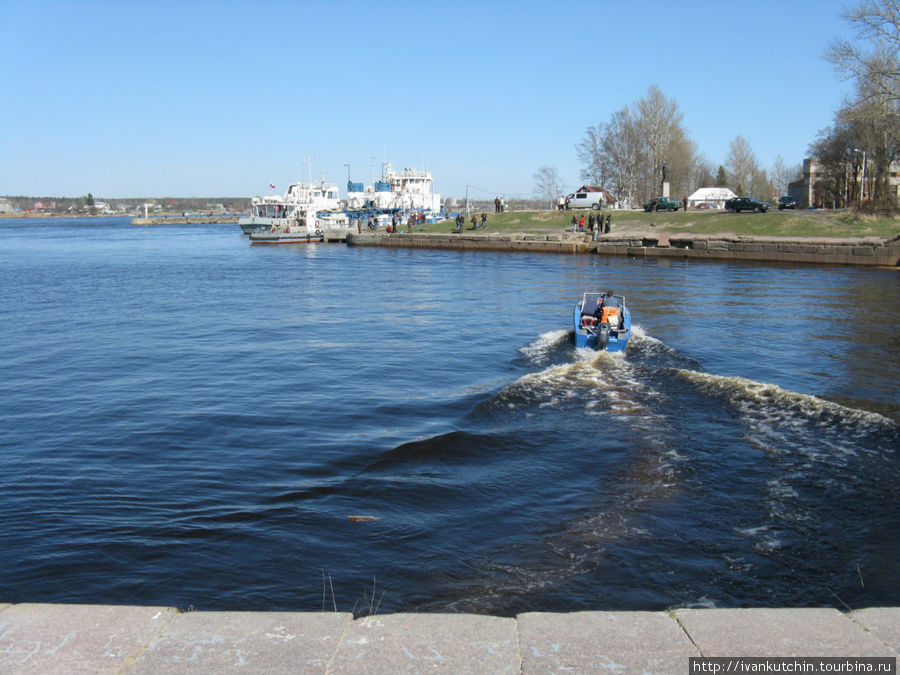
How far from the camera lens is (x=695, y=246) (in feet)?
153

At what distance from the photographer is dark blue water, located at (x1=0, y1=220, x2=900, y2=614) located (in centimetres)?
663

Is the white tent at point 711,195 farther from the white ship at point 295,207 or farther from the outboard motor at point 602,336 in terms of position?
the outboard motor at point 602,336

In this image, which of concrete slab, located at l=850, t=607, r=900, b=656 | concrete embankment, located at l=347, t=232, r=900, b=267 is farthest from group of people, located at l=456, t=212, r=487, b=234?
concrete slab, located at l=850, t=607, r=900, b=656

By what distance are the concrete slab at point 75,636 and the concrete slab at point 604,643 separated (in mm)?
2204

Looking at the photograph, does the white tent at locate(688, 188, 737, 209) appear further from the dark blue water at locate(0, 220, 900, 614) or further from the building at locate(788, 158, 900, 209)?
the dark blue water at locate(0, 220, 900, 614)

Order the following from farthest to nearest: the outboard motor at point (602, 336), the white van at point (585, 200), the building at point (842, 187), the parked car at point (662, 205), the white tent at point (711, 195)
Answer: the white tent at point (711, 195), the white van at point (585, 200), the building at point (842, 187), the parked car at point (662, 205), the outboard motor at point (602, 336)

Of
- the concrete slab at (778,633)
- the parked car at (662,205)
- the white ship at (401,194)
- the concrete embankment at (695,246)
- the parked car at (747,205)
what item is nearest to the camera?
the concrete slab at (778,633)

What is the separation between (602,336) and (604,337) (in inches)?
2.2

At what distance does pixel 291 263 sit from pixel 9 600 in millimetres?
47102

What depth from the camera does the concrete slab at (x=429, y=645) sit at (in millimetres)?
3869

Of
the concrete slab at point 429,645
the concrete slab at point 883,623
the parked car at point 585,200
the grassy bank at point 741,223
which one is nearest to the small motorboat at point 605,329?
the concrete slab at point 883,623

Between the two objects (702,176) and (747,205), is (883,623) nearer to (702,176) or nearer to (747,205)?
(747,205)

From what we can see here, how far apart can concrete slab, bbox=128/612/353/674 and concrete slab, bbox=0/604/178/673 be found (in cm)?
13

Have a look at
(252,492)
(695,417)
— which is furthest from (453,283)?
(252,492)
